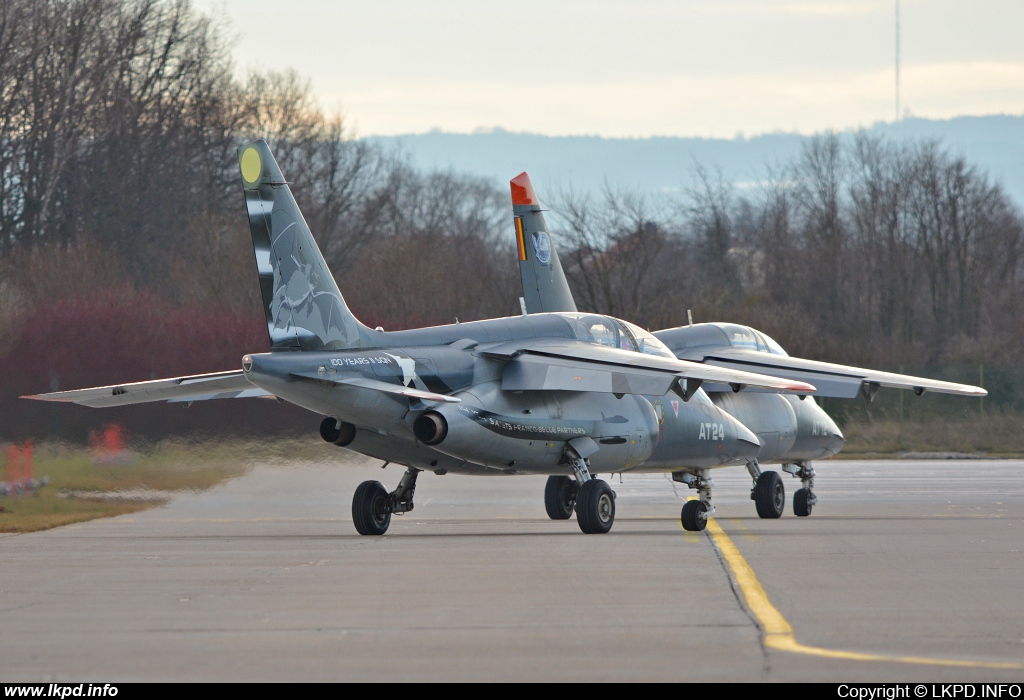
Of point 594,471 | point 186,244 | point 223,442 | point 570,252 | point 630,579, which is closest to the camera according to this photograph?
point 630,579

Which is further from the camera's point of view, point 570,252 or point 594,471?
point 570,252

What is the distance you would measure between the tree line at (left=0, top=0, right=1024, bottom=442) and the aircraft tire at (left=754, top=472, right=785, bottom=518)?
16953 millimetres

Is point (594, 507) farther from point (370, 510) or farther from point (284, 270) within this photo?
point (284, 270)

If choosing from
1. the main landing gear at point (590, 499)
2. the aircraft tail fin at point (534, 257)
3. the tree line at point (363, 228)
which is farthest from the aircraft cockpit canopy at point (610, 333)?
the tree line at point (363, 228)

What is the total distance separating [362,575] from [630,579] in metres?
2.52

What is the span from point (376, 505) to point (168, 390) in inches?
125

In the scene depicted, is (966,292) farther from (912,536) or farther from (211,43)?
(912,536)

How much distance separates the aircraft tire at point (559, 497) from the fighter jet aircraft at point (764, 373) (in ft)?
9.63

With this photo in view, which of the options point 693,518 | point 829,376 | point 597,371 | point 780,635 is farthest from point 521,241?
point 780,635

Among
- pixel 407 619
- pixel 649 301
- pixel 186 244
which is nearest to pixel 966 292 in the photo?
pixel 649 301

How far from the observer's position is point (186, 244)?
157 feet

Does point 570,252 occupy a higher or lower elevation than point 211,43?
lower

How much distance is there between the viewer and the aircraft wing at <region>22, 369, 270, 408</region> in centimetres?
1794

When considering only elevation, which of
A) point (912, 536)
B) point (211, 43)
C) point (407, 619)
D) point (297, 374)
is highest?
point (211, 43)
